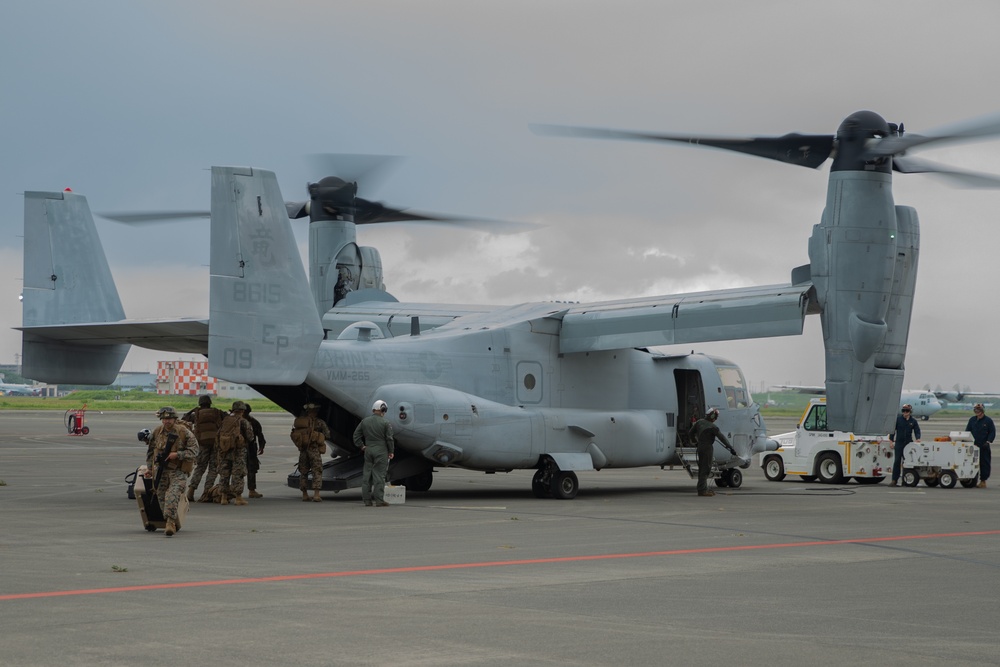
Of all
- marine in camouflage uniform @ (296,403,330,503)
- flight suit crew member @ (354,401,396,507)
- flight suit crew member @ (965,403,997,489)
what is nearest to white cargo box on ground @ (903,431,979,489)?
flight suit crew member @ (965,403,997,489)

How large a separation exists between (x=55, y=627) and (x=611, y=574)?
5.14 metres

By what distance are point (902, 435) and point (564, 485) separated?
8.88 m

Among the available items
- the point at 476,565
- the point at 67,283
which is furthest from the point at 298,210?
the point at 476,565

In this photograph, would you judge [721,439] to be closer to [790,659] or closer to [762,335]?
[762,335]

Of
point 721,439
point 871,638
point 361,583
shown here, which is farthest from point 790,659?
point 721,439

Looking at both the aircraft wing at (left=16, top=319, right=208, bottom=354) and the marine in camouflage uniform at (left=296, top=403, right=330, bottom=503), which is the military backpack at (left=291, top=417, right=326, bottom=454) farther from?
the aircraft wing at (left=16, top=319, right=208, bottom=354)

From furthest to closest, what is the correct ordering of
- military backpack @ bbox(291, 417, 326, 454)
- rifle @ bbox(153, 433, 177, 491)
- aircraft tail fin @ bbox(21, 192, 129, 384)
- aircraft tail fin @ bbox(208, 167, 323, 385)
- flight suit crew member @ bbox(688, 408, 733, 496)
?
flight suit crew member @ bbox(688, 408, 733, 496) < aircraft tail fin @ bbox(21, 192, 129, 384) < military backpack @ bbox(291, 417, 326, 454) < aircraft tail fin @ bbox(208, 167, 323, 385) < rifle @ bbox(153, 433, 177, 491)

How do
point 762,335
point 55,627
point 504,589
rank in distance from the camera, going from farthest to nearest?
point 762,335, point 504,589, point 55,627

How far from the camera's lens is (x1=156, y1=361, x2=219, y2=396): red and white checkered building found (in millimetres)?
122750

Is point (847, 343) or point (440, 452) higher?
point (847, 343)

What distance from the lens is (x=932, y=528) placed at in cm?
1581

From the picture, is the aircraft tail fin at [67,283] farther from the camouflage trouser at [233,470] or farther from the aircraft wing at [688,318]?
the aircraft wing at [688,318]

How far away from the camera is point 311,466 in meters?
19.6

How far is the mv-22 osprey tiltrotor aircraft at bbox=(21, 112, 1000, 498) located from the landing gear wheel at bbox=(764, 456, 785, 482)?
15.2ft
